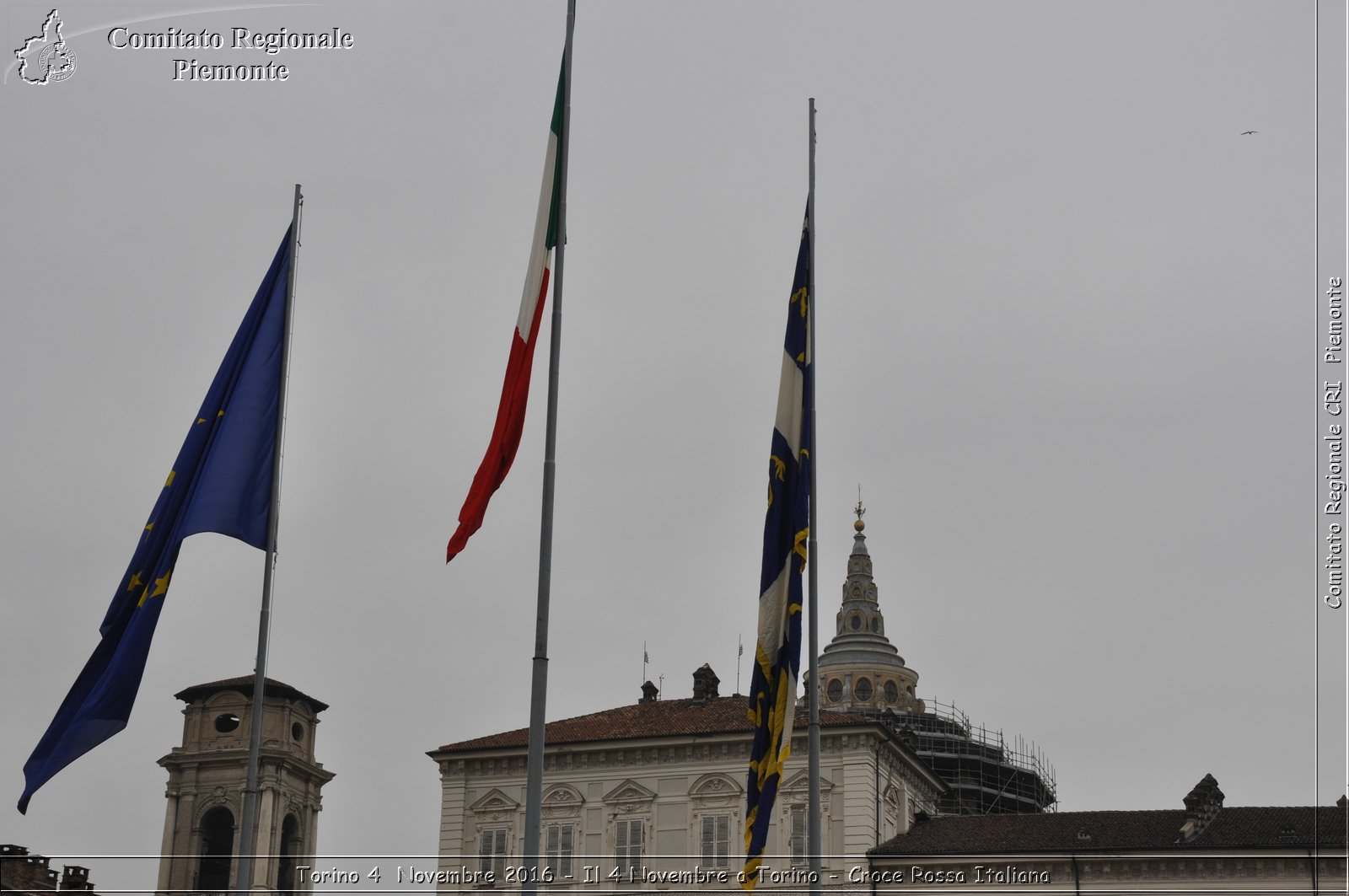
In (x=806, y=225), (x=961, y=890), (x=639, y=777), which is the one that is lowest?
(x=961, y=890)

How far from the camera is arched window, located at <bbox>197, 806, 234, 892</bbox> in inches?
2132

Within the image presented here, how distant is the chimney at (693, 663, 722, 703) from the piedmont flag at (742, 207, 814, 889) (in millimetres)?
34831

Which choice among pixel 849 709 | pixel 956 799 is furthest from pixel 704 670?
pixel 849 709

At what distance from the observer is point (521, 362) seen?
2150 centimetres

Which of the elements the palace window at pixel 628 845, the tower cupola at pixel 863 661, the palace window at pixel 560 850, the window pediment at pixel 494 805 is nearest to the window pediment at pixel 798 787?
the palace window at pixel 628 845

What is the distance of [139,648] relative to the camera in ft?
74.0

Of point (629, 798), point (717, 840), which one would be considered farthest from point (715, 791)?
point (629, 798)

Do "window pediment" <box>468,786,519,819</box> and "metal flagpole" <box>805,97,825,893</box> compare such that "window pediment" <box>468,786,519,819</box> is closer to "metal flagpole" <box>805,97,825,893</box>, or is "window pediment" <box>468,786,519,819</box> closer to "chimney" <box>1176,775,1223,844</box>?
"chimney" <box>1176,775,1223,844</box>

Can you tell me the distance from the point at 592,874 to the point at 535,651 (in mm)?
33689

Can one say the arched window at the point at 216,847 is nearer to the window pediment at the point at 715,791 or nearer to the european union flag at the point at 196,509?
the window pediment at the point at 715,791

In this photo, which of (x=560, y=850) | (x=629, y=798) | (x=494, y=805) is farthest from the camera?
(x=494, y=805)

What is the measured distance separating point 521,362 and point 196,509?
5.23 metres

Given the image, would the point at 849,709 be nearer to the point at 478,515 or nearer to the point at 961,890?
the point at 961,890

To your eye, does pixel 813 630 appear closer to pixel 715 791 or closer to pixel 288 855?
pixel 715 791
